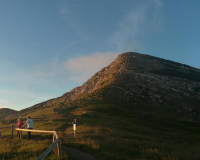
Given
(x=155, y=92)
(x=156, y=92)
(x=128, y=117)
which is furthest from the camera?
(x=156, y=92)

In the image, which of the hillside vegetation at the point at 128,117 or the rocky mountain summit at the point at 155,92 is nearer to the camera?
the hillside vegetation at the point at 128,117

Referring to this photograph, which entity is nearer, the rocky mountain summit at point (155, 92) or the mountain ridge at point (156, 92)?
the rocky mountain summit at point (155, 92)

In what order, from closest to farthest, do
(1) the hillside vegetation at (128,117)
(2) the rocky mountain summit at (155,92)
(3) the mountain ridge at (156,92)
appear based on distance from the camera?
(1) the hillside vegetation at (128,117), (2) the rocky mountain summit at (155,92), (3) the mountain ridge at (156,92)

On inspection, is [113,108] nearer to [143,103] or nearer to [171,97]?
[143,103]

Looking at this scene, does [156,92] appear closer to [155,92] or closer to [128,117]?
[155,92]

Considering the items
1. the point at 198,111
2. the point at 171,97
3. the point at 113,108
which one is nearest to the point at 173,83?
the point at 171,97

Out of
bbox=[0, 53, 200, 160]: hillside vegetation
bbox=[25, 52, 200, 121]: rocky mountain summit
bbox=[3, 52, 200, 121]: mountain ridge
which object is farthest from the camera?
bbox=[3, 52, 200, 121]: mountain ridge

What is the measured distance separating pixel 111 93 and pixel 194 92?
49.2 m

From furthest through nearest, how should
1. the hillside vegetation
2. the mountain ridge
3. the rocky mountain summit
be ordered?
the mountain ridge < the rocky mountain summit < the hillside vegetation

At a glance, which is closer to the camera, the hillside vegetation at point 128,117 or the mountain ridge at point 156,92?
the hillside vegetation at point 128,117

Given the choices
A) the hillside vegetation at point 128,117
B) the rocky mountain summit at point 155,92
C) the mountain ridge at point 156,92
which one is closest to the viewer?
the hillside vegetation at point 128,117

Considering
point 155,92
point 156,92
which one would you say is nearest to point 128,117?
point 155,92

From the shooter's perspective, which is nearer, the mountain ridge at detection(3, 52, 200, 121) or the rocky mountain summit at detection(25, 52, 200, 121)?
the rocky mountain summit at detection(25, 52, 200, 121)

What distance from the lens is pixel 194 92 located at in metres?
89.1
